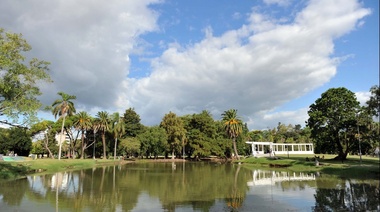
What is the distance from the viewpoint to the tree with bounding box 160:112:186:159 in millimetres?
81750

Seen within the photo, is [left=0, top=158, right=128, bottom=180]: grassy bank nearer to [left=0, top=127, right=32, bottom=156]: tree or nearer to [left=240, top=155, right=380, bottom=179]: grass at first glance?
[left=240, top=155, right=380, bottom=179]: grass

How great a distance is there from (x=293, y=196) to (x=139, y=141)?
65152 mm

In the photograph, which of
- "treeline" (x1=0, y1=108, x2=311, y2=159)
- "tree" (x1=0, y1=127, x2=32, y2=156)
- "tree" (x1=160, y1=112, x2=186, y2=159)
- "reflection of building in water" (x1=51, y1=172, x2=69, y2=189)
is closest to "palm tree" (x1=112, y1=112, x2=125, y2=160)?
"treeline" (x1=0, y1=108, x2=311, y2=159)

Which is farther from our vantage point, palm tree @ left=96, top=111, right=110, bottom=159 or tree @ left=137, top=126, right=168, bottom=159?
tree @ left=137, top=126, right=168, bottom=159

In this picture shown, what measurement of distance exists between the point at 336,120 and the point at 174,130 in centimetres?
4512

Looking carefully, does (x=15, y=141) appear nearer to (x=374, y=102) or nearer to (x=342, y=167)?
(x=342, y=167)

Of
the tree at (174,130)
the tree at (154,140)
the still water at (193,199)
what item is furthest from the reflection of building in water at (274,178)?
the tree at (154,140)

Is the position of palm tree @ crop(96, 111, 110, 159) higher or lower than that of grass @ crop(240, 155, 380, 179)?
higher

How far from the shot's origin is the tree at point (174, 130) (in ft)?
268

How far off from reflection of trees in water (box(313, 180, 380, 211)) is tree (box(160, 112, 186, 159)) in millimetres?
58816

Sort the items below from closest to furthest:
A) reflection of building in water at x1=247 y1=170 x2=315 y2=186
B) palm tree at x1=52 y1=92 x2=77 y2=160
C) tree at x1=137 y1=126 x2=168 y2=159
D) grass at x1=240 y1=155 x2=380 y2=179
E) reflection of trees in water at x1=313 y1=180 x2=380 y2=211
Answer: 1. reflection of trees in water at x1=313 y1=180 x2=380 y2=211
2. reflection of building in water at x1=247 y1=170 x2=315 y2=186
3. grass at x1=240 y1=155 x2=380 y2=179
4. palm tree at x1=52 y1=92 x2=77 y2=160
5. tree at x1=137 y1=126 x2=168 y2=159

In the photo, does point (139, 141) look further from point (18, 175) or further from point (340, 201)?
point (340, 201)

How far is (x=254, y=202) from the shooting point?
1866 cm

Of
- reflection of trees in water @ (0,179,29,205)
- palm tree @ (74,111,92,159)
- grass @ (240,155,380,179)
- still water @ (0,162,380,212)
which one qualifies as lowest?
still water @ (0,162,380,212)
